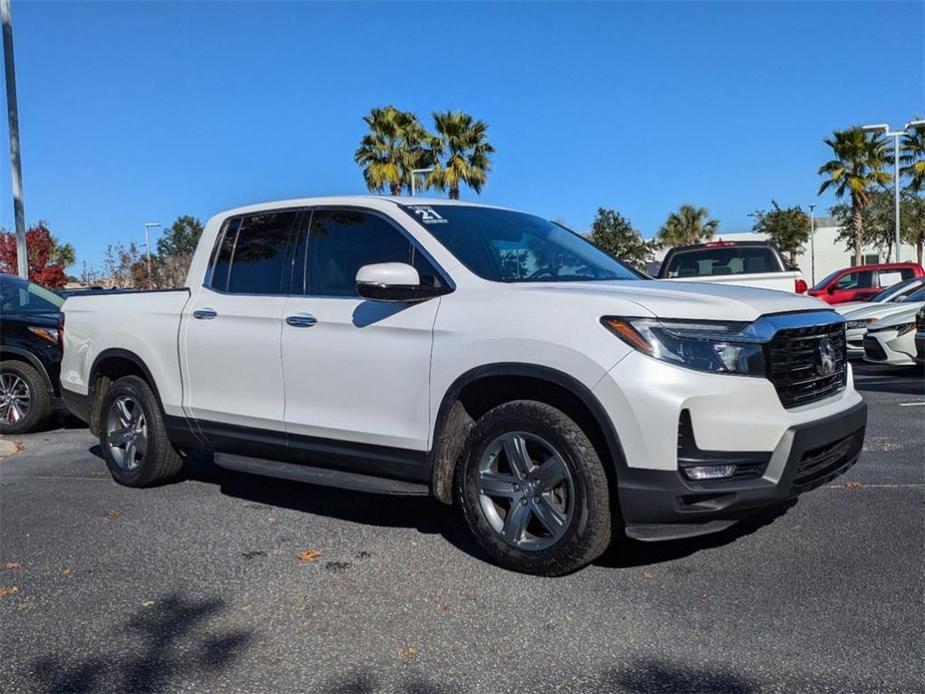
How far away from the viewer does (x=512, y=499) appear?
417 cm

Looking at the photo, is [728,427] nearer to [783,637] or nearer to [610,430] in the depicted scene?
[610,430]

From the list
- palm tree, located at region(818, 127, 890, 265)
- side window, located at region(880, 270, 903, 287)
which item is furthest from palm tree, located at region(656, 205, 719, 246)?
side window, located at region(880, 270, 903, 287)

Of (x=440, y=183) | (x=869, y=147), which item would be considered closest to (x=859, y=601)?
(x=440, y=183)

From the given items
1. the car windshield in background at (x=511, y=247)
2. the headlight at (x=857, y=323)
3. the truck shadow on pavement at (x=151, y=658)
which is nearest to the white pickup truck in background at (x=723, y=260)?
the headlight at (x=857, y=323)

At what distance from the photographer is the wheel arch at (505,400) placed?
12.7 feet

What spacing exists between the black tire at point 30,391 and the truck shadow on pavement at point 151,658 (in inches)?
227

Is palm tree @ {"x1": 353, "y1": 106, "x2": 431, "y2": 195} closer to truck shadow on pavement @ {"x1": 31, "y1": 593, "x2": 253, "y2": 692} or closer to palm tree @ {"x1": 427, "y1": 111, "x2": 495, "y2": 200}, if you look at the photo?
palm tree @ {"x1": 427, "y1": 111, "x2": 495, "y2": 200}

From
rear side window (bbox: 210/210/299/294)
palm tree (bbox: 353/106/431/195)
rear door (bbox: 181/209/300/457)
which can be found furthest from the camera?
palm tree (bbox: 353/106/431/195)

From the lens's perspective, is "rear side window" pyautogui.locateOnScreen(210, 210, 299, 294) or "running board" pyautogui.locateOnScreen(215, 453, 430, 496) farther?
"rear side window" pyautogui.locateOnScreen(210, 210, 299, 294)

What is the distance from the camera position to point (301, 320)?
Result: 4926 mm

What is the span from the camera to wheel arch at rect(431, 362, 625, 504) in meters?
3.88

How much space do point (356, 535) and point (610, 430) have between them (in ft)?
5.94

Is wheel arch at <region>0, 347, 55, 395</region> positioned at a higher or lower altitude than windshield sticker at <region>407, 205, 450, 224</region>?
lower

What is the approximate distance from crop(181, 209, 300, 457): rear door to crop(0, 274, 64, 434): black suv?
12.9 feet
